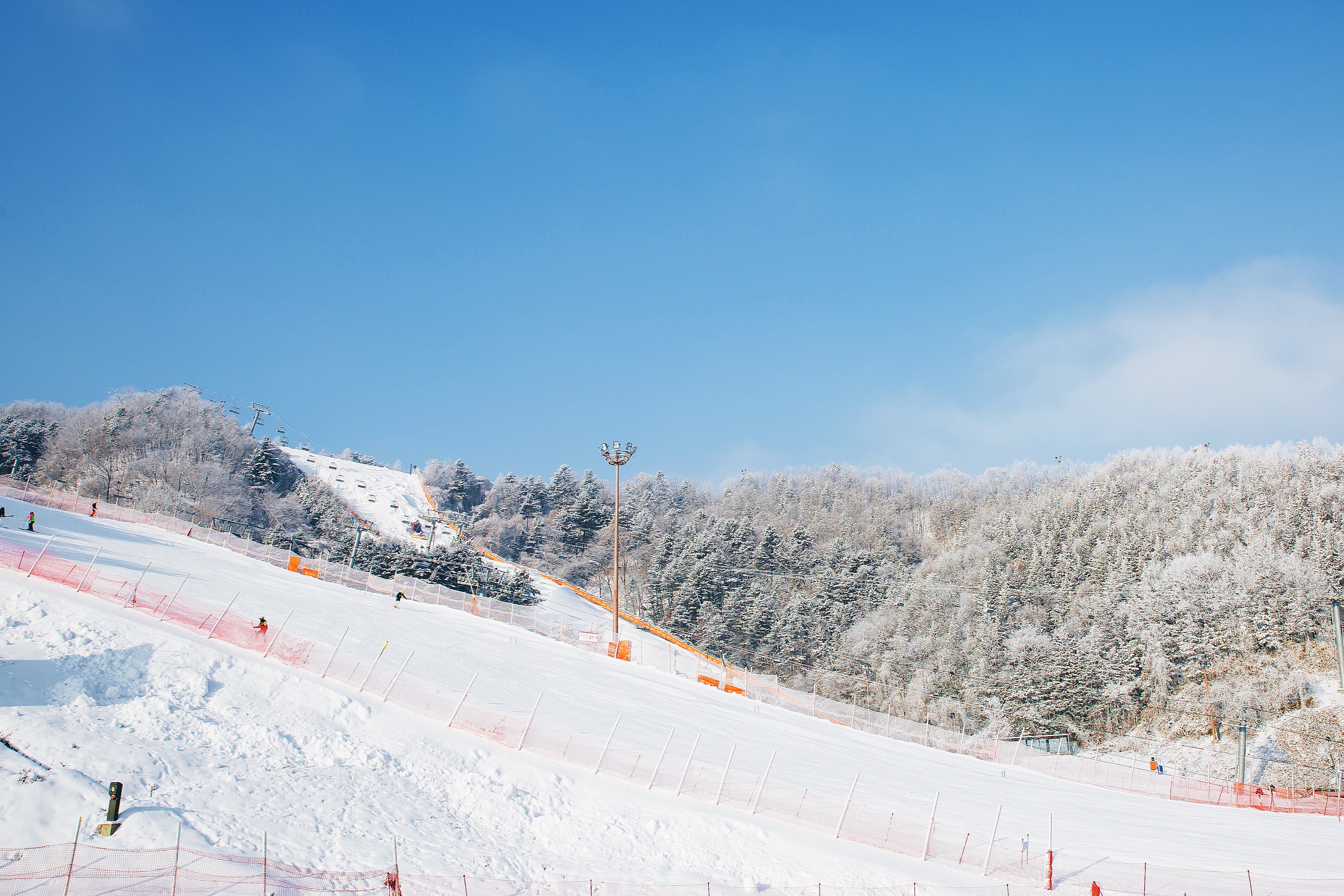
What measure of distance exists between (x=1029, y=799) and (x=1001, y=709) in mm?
30979

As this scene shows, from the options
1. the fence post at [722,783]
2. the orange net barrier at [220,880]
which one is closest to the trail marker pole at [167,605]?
the orange net barrier at [220,880]

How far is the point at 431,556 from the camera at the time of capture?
61688 mm

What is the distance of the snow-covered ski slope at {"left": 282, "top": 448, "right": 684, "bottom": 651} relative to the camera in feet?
187

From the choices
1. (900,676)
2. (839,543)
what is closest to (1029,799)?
(900,676)

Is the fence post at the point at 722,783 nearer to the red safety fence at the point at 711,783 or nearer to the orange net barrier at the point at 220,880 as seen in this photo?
the red safety fence at the point at 711,783

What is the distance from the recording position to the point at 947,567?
88.9 meters

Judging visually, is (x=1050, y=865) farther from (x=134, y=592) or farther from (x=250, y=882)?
(x=134, y=592)

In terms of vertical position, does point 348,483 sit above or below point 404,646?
above

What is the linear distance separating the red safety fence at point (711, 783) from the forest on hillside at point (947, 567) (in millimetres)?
34864

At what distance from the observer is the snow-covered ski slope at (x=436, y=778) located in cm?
1484

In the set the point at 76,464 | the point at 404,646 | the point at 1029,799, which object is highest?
the point at 76,464

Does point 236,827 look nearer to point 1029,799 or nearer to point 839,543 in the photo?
point 1029,799

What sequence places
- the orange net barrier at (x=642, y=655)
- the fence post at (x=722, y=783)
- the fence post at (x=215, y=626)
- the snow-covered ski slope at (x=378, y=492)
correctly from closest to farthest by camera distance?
the fence post at (x=722, y=783) < the fence post at (x=215, y=626) < the orange net barrier at (x=642, y=655) < the snow-covered ski slope at (x=378, y=492)

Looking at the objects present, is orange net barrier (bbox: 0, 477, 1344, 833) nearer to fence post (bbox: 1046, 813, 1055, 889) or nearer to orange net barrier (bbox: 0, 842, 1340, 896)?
orange net barrier (bbox: 0, 842, 1340, 896)
